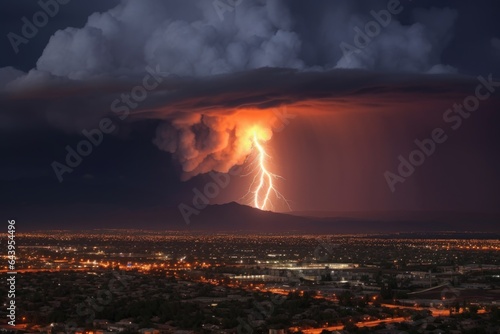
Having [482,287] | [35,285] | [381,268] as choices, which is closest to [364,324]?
[482,287]

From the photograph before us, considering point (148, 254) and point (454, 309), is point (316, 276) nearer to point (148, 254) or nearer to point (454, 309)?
point (454, 309)

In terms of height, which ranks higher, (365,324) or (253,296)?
(253,296)

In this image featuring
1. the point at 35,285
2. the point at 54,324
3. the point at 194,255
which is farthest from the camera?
the point at 194,255

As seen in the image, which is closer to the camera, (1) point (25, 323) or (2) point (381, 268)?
(1) point (25, 323)

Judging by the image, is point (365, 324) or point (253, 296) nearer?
point (365, 324)

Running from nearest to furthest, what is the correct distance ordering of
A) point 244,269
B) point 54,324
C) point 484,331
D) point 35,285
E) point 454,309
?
point 484,331, point 54,324, point 454,309, point 35,285, point 244,269

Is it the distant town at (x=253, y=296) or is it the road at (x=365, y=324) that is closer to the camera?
the road at (x=365, y=324)

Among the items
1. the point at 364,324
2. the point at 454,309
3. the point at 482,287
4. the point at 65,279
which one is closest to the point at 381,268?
the point at 482,287

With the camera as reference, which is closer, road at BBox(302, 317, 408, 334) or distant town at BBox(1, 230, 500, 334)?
road at BBox(302, 317, 408, 334)
